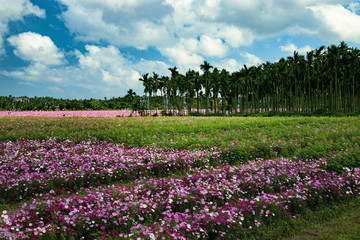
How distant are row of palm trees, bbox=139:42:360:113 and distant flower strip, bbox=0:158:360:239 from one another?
52.9 metres

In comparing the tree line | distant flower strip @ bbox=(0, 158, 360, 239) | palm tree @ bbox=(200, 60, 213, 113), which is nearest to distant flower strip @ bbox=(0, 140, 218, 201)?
distant flower strip @ bbox=(0, 158, 360, 239)

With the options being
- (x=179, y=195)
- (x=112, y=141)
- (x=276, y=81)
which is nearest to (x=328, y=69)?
(x=276, y=81)

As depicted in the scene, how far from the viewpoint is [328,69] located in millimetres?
56594

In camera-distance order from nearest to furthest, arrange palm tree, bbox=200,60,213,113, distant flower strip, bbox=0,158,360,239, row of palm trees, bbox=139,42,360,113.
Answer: distant flower strip, bbox=0,158,360,239 → row of palm trees, bbox=139,42,360,113 → palm tree, bbox=200,60,213,113

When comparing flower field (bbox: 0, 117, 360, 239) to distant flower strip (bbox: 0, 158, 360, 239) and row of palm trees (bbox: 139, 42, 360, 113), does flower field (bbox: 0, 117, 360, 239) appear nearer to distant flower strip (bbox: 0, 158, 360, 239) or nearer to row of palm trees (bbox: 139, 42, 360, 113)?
distant flower strip (bbox: 0, 158, 360, 239)

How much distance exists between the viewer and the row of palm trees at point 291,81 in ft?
181

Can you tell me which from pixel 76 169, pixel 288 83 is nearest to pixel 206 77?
pixel 288 83

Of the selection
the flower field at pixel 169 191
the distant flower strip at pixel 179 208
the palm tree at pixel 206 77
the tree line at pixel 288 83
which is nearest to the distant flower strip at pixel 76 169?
the flower field at pixel 169 191

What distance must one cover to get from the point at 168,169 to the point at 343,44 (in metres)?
60.9

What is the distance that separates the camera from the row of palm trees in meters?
55.1

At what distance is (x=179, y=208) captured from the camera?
7.15 meters

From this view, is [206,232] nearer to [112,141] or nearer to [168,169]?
[168,169]

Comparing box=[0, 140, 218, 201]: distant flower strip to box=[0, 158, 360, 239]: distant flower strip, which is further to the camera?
box=[0, 140, 218, 201]: distant flower strip

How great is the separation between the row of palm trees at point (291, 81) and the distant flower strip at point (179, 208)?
5292cm
